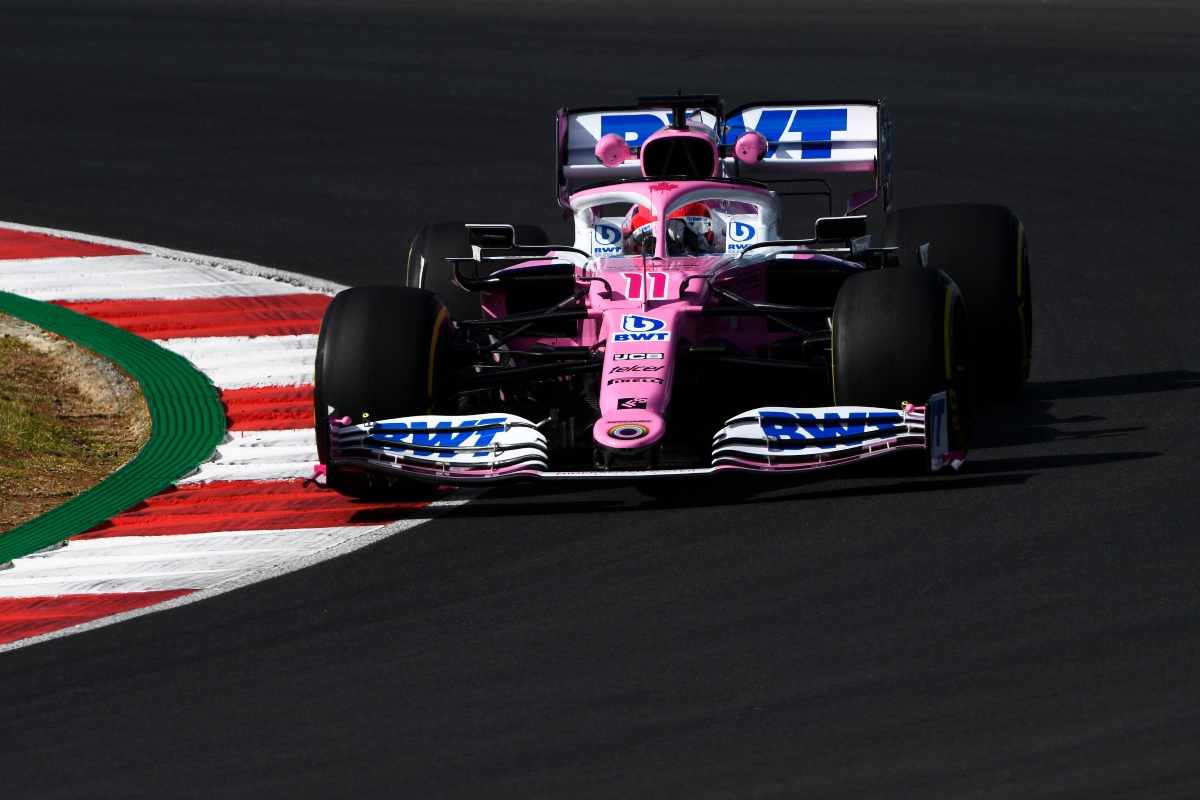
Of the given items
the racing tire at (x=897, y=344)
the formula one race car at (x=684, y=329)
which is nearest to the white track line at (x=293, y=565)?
the formula one race car at (x=684, y=329)

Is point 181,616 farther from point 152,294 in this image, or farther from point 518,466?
point 152,294

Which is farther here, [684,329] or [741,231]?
[741,231]

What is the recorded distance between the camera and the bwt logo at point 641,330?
27.6 ft

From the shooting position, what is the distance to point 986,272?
9914mm

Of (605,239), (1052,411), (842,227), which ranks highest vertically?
(842,227)

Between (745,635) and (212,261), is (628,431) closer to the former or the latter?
(745,635)

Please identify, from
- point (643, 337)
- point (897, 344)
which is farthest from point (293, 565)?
point (897, 344)

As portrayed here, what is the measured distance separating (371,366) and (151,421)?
2.37m

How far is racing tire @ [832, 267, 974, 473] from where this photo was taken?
26.5ft

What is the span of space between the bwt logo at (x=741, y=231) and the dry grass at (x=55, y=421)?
3055 millimetres

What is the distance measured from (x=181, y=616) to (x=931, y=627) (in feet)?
8.39

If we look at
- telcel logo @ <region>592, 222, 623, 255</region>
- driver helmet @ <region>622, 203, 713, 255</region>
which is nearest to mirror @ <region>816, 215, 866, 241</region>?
driver helmet @ <region>622, 203, 713, 255</region>

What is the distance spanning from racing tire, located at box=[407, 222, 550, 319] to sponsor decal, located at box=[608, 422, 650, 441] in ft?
9.07

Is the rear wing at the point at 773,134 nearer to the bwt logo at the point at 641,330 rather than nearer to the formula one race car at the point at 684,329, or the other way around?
the formula one race car at the point at 684,329
